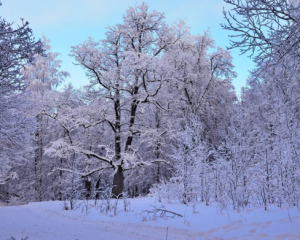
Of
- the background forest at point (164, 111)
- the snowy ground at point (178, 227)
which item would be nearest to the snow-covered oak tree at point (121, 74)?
the background forest at point (164, 111)

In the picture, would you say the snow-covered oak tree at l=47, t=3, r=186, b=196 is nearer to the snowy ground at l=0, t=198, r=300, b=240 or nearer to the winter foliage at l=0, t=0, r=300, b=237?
the winter foliage at l=0, t=0, r=300, b=237

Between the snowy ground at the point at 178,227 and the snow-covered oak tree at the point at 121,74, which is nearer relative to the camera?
the snowy ground at the point at 178,227

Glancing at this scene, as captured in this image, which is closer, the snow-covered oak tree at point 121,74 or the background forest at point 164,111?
the background forest at point 164,111

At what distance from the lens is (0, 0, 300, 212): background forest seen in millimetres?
6457

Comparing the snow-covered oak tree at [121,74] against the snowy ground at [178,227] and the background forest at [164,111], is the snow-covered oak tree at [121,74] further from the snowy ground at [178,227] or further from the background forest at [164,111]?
the snowy ground at [178,227]

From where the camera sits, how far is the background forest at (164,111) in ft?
21.2

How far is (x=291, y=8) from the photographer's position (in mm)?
4523

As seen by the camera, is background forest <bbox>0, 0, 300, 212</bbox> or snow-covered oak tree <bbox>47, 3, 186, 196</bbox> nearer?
background forest <bbox>0, 0, 300, 212</bbox>

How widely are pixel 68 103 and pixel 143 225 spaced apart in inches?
638

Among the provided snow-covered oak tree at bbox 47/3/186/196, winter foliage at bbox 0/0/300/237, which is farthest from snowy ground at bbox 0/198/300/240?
snow-covered oak tree at bbox 47/3/186/196

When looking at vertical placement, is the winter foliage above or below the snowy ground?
above

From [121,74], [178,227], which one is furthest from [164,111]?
[178,227]

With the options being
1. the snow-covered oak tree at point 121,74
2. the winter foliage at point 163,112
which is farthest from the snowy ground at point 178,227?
the snow-covered oak tree at point 121,74

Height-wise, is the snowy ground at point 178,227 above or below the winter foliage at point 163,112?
below
